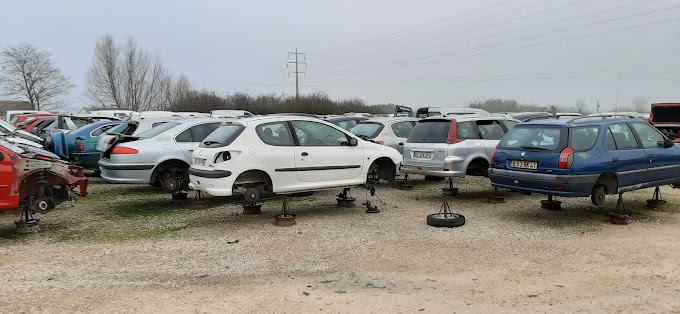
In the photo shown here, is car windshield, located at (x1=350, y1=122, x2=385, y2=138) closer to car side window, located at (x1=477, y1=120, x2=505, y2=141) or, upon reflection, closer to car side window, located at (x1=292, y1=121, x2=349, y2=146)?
car side window, located at (x1=477, y1=120, x2=505, y2=141)

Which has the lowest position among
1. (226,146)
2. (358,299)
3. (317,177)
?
Result: (358,299)

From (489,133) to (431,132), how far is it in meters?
1.27

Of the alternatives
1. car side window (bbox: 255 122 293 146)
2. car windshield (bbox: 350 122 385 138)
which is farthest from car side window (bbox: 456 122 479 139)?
car side window (bbox: 255 122 293 146)

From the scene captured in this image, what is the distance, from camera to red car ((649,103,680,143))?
15001 mm

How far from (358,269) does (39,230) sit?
4.90 metres

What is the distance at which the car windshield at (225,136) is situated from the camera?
7.02 meters

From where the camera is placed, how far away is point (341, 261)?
545 centimetres

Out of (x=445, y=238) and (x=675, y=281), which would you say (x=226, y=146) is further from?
(x=675, y=281)

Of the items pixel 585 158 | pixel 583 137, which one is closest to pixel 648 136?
pixel 583 137

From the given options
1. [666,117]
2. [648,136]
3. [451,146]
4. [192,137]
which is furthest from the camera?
[666,117]

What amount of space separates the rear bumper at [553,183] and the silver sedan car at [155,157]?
590cm

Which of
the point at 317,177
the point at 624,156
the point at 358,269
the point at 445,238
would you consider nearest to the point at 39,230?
the point at 317,177

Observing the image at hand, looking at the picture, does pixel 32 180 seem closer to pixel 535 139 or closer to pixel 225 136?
pixel 225 136

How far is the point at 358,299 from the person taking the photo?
4305 millimetres
